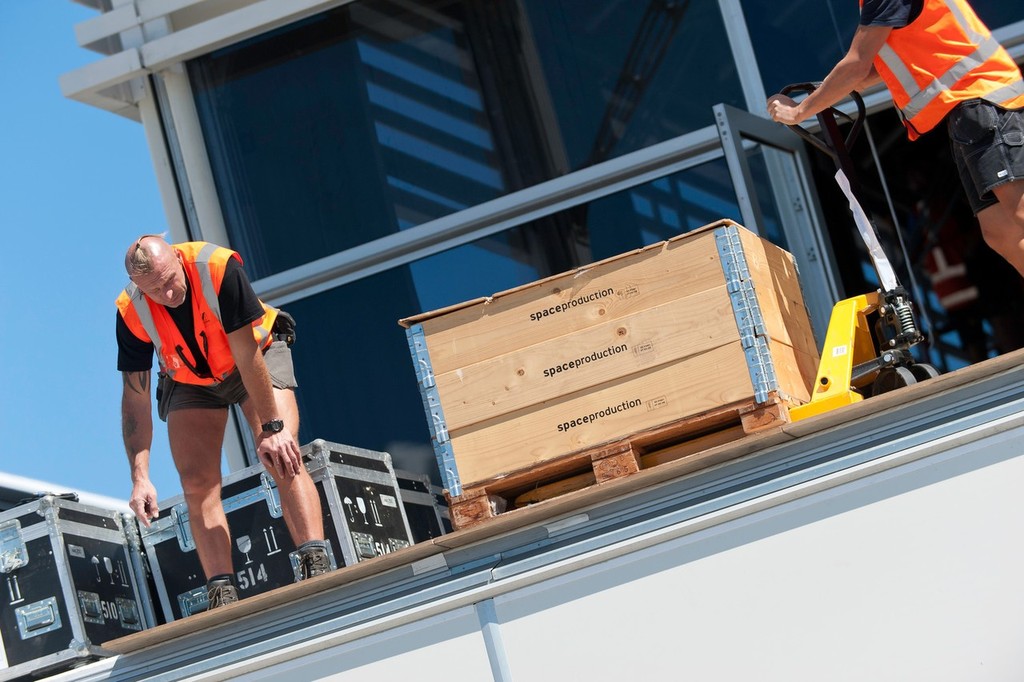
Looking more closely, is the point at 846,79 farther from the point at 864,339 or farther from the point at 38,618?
the point at 38,618

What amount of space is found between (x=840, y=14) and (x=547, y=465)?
399 centimetres

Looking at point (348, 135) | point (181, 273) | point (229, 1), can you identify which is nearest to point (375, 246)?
point (348, 135)

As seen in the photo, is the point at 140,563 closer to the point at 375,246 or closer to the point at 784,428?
the point at 375,246

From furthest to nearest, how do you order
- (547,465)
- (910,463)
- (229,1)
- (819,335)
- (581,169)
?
(229,1) < (581,169) < (819,335) < (547,465) < (910,463)

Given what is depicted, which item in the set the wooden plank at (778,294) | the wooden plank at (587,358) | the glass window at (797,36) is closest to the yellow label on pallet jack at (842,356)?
the wooden plank at (778,294)

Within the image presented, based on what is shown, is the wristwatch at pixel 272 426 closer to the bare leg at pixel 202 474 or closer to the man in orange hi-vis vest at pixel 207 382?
the man in orange hi-vis vest at pixel 207 382

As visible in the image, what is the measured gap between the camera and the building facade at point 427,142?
757 cm

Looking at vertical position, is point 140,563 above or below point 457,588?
above

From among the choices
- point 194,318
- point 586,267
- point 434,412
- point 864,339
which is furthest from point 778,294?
point 194,318

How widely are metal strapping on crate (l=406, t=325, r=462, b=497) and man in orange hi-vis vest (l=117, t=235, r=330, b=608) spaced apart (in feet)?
2.55

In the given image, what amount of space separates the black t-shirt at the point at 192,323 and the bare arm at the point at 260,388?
0.21 ft

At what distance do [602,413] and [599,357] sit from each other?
22 centimetres

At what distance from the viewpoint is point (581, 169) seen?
25.5ft

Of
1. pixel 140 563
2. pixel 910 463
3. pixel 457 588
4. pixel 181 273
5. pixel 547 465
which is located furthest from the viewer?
pixel 140 563
